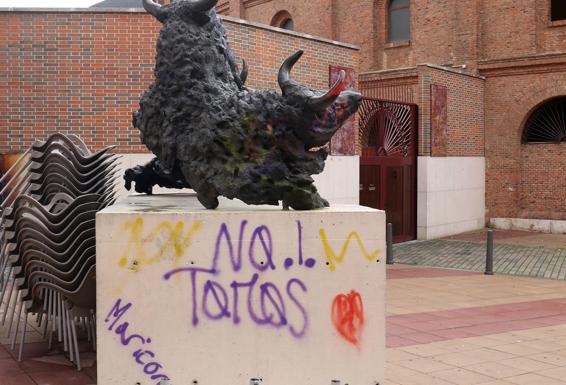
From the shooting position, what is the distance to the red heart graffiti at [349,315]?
4680 millimetres

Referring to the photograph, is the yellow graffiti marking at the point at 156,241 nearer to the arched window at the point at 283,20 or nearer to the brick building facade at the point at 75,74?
the brick building facade at the point at 75,74

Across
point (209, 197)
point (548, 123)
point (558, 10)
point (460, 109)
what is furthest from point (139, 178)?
point (558, 10)

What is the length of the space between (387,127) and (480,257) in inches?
169

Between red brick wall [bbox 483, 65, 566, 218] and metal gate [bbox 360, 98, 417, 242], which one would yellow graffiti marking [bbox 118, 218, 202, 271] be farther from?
red brick wall [bbox 483, 65, 566, 218]

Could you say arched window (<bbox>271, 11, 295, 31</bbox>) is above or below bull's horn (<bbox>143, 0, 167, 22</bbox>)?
above

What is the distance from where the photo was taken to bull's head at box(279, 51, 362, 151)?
483 cm

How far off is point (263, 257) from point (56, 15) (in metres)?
8.35

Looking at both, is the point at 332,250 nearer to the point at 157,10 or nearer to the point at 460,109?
the point at 157,10

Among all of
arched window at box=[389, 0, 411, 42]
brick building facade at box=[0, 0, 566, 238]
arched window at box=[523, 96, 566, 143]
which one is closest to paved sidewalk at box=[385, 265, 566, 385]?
brick building facade at box=[0, 0, 566, 238]

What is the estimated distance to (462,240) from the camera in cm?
1788

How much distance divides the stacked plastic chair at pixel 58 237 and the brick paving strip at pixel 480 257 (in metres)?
8.77

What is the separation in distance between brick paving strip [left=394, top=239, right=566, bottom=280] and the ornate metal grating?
100 inches

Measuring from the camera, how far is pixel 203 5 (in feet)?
17.7

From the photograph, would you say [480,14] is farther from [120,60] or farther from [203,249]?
[203,249]
